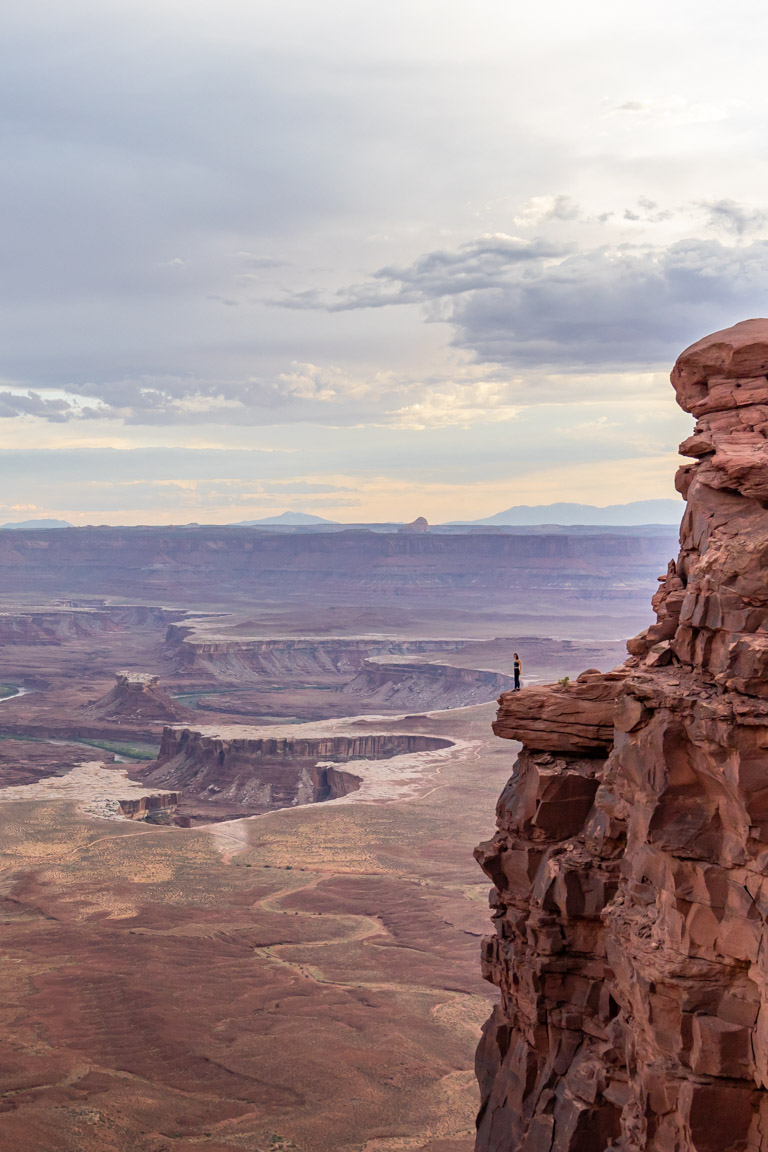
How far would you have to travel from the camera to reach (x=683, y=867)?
14242 millimetres

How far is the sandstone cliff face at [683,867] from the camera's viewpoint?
44.8ft

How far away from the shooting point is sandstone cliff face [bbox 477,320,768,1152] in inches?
538

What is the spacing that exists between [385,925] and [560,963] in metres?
41.0

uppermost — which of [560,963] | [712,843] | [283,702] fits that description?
[712,843]

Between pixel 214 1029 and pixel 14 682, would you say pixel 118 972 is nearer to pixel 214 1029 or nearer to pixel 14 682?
pixel 214 1029

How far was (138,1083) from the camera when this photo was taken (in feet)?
126

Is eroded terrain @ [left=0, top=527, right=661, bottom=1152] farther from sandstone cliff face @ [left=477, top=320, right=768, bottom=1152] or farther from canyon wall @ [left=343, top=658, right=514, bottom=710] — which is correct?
canyon wall @ [left=343, top=658, right=514, bottom=710]

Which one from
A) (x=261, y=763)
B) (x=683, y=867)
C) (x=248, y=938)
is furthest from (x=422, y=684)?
(x=683, y=867)

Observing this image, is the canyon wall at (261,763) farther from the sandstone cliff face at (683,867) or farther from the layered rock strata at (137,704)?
the sandstone cliff face at (683,867)

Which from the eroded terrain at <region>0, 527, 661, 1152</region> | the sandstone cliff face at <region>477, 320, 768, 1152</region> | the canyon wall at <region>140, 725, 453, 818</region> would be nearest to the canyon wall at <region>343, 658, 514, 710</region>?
the eroded terrain at <region>0, 527, 661, 1152</region>

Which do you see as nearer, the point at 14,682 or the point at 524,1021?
the point at 524,1021

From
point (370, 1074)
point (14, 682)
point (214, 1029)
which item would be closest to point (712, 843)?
point (370, 1074)

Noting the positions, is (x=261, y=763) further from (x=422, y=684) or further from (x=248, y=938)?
(x=422, y=684)

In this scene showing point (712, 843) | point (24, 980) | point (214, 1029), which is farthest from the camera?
point (24, 980)
